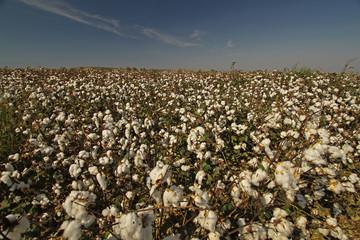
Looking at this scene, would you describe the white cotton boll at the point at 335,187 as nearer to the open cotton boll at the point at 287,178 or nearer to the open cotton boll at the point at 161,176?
the open cotton boll at the point at 287,178

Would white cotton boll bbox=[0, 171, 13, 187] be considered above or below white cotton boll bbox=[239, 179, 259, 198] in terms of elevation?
below

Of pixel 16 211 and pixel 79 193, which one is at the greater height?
pixel 79 193

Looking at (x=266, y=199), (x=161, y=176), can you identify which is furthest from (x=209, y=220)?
(x=266, y=199)

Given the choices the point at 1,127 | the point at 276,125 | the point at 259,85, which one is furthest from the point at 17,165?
the point at 259,85

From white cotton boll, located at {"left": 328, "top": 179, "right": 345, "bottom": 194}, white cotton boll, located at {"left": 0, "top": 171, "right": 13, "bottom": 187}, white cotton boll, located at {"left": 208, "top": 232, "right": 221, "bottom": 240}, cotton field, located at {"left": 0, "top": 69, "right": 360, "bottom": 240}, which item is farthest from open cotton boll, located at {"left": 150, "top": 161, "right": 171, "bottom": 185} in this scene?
white cotton boll, located at {"left": 0, "top": 171, "right": 13, "bottom": 187}

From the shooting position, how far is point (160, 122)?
538 centimetres

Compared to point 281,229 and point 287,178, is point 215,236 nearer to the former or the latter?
point 281,229

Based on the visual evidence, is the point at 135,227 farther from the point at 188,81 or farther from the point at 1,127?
the point at 188,81

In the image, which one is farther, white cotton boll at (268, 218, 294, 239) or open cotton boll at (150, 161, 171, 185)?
white cotton boll at (268, 218, 294, 239)

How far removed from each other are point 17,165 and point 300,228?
532 centimetres

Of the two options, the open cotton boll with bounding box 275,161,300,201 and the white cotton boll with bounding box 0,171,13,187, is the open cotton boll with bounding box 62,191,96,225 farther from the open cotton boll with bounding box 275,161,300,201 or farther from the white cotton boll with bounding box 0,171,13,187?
the open cotton boll with bounding box 275,161,300,201

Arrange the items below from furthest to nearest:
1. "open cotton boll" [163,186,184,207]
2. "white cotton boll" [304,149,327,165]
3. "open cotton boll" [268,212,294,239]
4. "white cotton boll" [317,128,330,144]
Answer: "white cotton boll" [317,128,330,144] < "white cotton boll" [304,149,327,165] < "open cotton boll" [268,212,294,239] < "open cotton boll" [163,186,184,207]

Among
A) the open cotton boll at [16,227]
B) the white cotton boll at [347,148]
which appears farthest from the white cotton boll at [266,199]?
the white cotton boll at [347,148]

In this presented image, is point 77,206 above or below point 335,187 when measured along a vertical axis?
above
